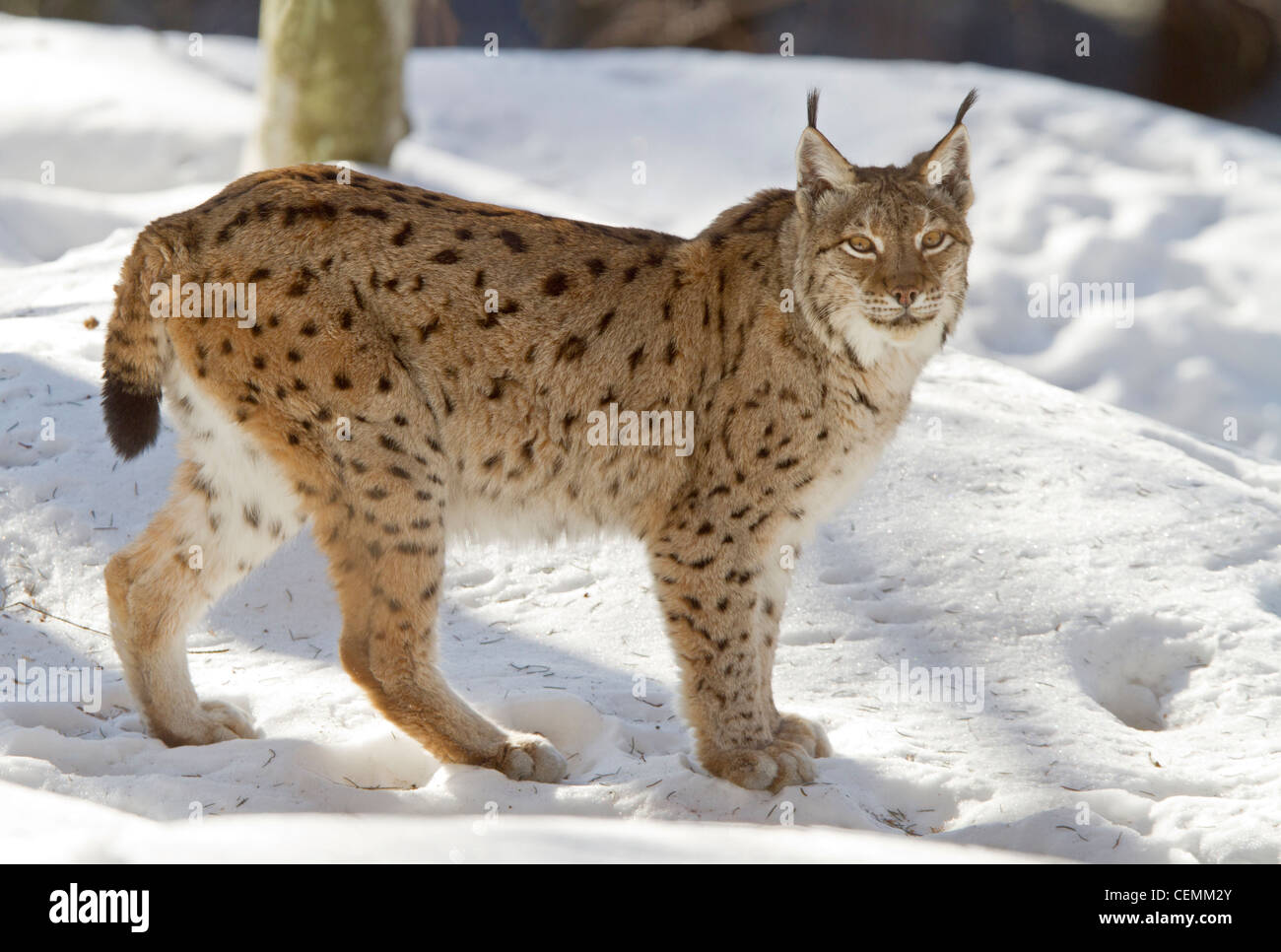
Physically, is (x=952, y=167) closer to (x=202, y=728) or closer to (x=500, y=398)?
(x=500, y=398)

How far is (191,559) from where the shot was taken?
13.5ft

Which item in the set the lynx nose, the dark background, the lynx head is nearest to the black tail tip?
the lynx head

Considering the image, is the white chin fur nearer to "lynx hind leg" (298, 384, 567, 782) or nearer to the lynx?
the lynx

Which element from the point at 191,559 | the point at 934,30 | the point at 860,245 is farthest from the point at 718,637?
the point at 934,30

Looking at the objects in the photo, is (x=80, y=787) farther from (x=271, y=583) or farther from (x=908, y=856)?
(x=908, y=856)

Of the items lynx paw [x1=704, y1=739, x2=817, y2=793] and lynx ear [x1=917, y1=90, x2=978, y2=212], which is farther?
lynx ear [x1=917, y1=90, x2=978, y2=212]

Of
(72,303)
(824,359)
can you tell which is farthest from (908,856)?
(72,303)

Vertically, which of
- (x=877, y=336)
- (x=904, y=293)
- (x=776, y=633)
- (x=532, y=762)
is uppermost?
(x=904, y=293)

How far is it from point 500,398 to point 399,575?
2.04 feet

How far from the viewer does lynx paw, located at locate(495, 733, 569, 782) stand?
3.89 metres

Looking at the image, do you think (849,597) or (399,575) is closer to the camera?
(399,575)

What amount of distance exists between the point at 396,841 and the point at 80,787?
1685 mm

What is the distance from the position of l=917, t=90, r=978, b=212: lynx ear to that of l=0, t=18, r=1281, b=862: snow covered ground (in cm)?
159

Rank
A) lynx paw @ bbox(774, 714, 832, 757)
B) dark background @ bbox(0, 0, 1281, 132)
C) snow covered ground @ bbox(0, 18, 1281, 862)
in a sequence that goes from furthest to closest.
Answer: dark background @ bbox(0, 0, 1281, 132) < lynx paw @ bbox(774, 714, 832, 757) < snow covered ground @ bbox(0, 18, 1281, 862)
